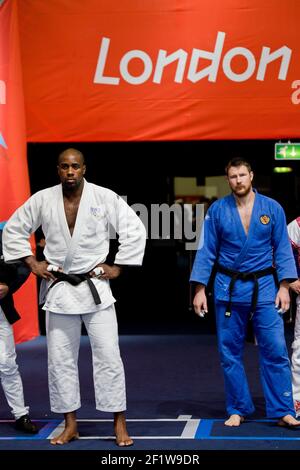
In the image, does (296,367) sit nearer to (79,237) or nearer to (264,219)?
(264,219)

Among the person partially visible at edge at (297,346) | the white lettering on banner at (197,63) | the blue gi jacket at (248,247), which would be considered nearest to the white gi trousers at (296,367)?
the person partially visible at edge at (297,346)

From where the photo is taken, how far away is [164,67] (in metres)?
7.72

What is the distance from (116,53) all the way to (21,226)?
3576 millimetres

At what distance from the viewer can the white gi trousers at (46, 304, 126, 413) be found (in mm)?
4426

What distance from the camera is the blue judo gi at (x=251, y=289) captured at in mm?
4797

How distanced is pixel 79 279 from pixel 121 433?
87 cm

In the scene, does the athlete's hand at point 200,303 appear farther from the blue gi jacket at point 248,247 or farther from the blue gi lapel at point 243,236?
the blue gi lapel at point 243,236

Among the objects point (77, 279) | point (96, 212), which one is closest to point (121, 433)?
point (77, 279)

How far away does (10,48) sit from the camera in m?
7.71

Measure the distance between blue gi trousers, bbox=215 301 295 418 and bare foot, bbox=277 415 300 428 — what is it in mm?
33

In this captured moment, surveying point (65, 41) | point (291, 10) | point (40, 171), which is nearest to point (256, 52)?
point (291, 10)

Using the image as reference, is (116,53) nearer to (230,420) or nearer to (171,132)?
(171,132)

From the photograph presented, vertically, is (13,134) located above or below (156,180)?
above

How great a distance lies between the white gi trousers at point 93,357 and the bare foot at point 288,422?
3.27ft
